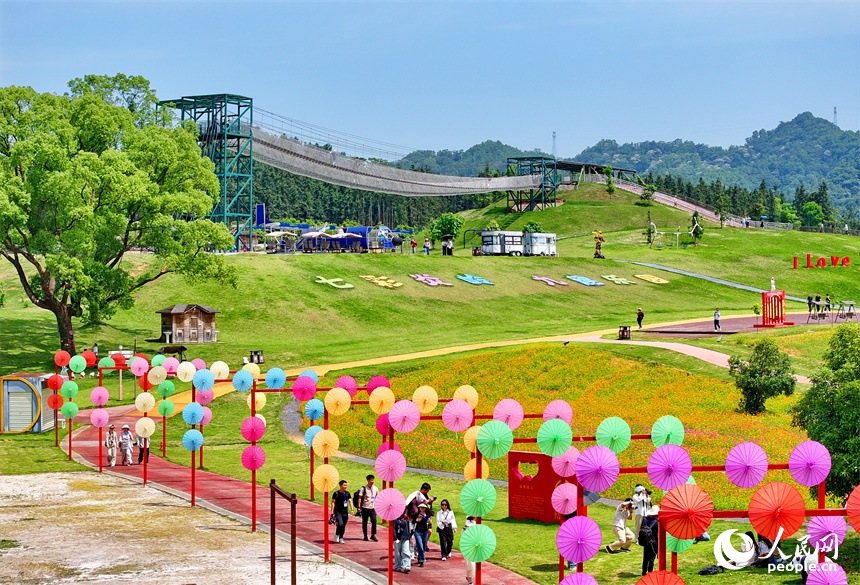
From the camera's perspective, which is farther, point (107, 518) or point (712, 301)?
point (712, 301)

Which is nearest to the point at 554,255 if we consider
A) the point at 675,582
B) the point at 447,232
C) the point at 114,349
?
the point at 447,232

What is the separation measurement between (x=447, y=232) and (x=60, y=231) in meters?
100

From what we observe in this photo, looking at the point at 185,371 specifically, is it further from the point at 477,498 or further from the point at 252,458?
the point at 477,498

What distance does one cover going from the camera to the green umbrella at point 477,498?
22.7 m

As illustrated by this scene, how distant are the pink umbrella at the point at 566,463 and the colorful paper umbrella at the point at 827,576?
6079 mm

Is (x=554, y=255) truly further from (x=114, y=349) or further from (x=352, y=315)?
(x=114, y=349)

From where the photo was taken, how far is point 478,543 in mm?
22047

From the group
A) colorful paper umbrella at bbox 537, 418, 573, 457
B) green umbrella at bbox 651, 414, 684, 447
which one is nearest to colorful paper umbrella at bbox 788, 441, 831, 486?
green umbrella at bbox 651, 414, 684, 447

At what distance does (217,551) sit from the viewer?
91.2 ft

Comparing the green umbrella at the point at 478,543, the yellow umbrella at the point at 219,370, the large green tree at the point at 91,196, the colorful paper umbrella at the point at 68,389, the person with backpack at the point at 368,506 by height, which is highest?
the large green tree at the point at 91,196

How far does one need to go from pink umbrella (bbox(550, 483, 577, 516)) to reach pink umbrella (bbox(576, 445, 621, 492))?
1.37m

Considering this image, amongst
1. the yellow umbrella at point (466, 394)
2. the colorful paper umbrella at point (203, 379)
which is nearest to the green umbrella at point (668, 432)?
the yellow umbrella at point (466, 394)

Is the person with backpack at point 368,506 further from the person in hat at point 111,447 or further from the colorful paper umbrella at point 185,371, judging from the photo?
the person in hat at point 111,447

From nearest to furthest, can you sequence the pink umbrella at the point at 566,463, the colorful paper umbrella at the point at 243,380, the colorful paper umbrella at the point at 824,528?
1. the colorful paper umbrella at the point at 824,528
2. the pink umbrella at the point at 566,463
3. the colorful paper umbrella at the point at 243,380
